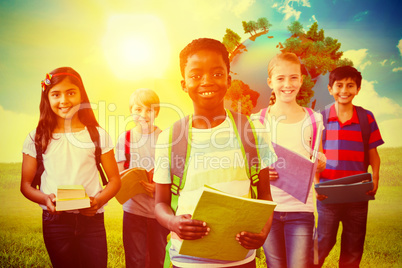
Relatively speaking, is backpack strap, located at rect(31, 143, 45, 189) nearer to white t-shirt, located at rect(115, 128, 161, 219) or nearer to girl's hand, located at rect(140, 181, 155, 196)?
white t-shirt, located at rect(115, 128, 161, 219)

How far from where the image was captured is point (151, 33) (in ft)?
9.68

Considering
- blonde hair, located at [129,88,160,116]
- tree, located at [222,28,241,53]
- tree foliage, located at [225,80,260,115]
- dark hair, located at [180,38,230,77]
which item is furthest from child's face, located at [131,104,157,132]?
tree, located at [222,28,241,53]

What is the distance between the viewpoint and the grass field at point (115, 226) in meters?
2.84

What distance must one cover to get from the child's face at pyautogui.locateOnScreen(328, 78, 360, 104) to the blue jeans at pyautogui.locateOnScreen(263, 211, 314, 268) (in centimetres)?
107

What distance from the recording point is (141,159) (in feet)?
8.78

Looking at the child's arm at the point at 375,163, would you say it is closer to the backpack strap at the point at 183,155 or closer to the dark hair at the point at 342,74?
the dark hair at the point at 342,74

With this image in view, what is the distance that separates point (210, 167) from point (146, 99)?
1088 millimetres

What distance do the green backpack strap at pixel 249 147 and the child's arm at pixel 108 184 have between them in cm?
100

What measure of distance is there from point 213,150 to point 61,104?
124cm

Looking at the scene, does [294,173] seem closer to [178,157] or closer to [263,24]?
[178,157]

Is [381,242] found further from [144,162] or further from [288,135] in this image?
[144,162]

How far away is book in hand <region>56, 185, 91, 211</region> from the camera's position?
87.5 inches

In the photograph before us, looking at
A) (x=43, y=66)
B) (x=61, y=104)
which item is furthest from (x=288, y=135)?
(x=43, y=66)

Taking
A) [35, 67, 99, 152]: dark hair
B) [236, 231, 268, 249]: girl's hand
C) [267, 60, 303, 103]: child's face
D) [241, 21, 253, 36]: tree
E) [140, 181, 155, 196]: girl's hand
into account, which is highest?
[241, 21, 253, 36]: tree
